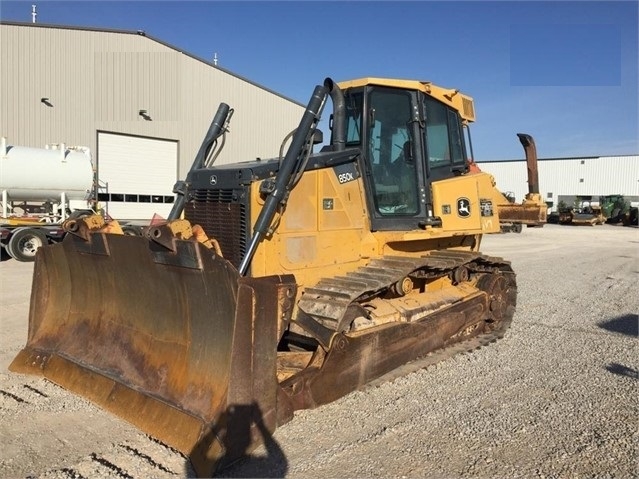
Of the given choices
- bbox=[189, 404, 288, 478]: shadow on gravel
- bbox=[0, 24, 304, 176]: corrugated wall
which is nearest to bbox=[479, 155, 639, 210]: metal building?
bbox=[0, 24, 304, 176]: corrugated wall

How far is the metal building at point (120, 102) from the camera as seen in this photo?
17250 mm

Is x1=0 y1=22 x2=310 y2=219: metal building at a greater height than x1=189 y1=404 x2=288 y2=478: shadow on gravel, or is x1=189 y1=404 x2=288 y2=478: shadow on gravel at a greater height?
x1=0 y1=22 x2=310 y2=219: metal building

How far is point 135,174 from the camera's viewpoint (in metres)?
19.9

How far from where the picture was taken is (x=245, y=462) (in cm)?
330

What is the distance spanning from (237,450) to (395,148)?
10.9ft

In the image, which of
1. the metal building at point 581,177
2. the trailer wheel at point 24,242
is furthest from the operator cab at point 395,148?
the metal building at point 581,177

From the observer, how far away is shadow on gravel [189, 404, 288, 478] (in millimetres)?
3164

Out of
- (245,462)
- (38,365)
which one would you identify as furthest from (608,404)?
(38,365)

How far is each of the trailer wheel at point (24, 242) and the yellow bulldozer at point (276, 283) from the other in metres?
9.51

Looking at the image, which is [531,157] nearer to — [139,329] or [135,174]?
[139,329]

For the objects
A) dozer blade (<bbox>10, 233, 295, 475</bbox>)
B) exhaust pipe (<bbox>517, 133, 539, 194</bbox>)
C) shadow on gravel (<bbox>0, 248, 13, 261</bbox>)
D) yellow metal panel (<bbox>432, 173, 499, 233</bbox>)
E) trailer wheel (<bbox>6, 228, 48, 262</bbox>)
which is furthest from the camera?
shadow on gravel (<bbox>0, 248, 13, 261</bbox>)

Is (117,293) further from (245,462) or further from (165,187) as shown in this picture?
(165,187)

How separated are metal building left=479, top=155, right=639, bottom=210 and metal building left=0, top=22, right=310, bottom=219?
39.9m

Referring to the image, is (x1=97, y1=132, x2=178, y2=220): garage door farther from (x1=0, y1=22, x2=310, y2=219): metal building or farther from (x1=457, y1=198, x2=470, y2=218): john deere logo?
(x1=457, y1=198, x2=470, y2=218): john deere logo
